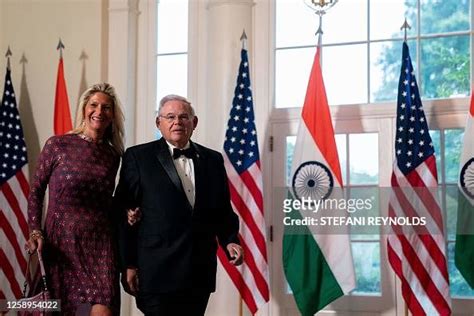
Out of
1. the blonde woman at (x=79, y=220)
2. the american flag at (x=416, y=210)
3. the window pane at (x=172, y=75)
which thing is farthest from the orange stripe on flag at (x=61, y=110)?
the american flag at (x=416, y=210)

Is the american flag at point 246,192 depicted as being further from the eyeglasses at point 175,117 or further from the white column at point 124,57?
the eyeglasses at point 175,117

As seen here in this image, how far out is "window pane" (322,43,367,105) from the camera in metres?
4.50

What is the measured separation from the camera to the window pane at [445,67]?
14.1 feet

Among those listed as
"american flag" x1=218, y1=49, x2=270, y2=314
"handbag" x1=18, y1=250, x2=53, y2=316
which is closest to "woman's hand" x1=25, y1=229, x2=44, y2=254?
"handbag" x1=18, y1=250, x2=53, y2=316

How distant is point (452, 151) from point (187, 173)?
Result: 6.88 feet

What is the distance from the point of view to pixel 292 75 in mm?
4668

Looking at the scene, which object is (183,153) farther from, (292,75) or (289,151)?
(292,75)

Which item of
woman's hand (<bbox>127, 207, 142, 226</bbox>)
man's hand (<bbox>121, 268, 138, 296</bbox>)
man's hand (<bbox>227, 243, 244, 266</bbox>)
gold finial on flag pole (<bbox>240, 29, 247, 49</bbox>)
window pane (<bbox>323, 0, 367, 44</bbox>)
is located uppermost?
window pane (<bbox>323, 0, 367, 44</bbox>)

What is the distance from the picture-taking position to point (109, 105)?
304 centimetres

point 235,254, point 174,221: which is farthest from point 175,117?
point 235,254

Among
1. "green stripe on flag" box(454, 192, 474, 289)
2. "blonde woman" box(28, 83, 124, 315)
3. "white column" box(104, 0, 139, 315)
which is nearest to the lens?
"blonde woman" box(28, 83, 124, 315)

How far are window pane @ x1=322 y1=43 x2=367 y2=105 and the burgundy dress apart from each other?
201 centimetres

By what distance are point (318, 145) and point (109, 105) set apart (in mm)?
1558

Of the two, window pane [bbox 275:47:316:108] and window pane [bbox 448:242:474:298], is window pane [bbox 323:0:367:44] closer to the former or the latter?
window pane [bbox 275:47:316:108]
